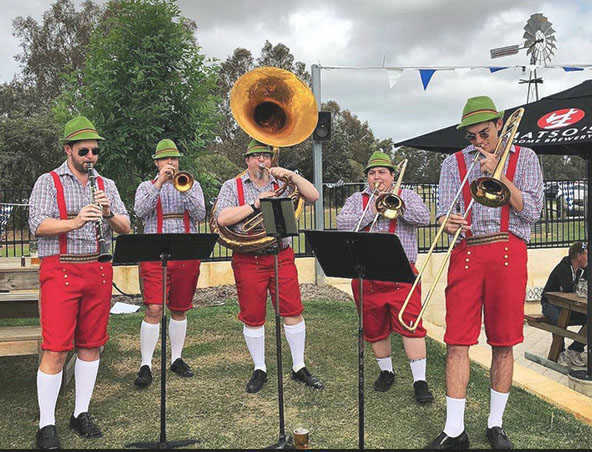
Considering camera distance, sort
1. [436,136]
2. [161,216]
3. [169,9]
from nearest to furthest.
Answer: [161,216] < [436,136] < [169,9]

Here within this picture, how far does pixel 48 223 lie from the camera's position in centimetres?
371

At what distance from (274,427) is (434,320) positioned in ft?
23.9

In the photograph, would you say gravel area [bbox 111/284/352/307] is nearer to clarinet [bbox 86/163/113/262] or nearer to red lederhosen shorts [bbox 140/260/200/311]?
red lederhosen shorts [bbox 140/260/200/311]

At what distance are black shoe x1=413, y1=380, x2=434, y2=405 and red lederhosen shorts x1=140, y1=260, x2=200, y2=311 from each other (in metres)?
2.12

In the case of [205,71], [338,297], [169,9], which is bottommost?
Result: [338,297]

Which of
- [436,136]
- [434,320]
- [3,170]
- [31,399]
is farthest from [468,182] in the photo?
[3,170]

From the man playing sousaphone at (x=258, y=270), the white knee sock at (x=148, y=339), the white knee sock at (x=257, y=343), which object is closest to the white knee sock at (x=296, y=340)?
the man playing sousaphone at (x=258, y=270)

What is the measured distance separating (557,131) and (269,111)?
2620 millimetres

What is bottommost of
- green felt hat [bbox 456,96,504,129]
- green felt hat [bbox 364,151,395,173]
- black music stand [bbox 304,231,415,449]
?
black music stand [bbox 304,231,415,449]

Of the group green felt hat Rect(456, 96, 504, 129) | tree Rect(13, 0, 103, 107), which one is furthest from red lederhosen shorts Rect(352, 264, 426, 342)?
tree Rect(13, 0, 103, 107)

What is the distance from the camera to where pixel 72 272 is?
3818 mm

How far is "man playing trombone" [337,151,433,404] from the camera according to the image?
4.67 m

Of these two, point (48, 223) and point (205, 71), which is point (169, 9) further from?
point (48, 223)

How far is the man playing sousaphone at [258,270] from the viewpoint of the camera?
481cm
